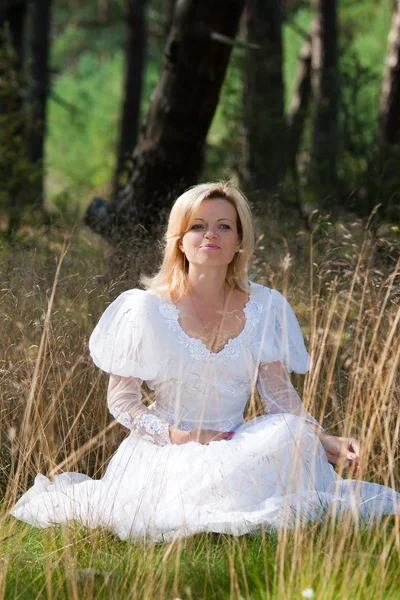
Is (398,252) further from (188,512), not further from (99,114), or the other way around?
(99,114)

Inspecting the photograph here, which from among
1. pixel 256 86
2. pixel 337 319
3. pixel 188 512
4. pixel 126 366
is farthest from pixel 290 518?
pixel 256 86

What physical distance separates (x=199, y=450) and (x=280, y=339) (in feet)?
2.02

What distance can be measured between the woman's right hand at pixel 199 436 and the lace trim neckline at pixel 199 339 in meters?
0.30

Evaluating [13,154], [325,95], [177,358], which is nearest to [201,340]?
[177,358]

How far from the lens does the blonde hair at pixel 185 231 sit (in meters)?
3.57

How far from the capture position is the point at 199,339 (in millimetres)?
3633

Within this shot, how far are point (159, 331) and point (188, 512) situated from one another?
76 centimetres

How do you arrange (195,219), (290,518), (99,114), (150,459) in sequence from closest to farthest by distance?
(290,518)
(150,459)
(195,219)
(99,114)

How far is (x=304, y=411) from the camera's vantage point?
3.33 meters

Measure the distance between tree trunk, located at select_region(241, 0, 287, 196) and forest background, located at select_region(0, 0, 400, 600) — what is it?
0.8 inches

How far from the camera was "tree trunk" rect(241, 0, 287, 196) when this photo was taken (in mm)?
9133

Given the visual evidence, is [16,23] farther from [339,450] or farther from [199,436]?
[339,450]

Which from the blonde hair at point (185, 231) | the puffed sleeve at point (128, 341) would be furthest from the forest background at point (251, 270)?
the blonde hair at point (185, 231)

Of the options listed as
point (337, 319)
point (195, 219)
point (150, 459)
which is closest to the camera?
point (150, 459)
